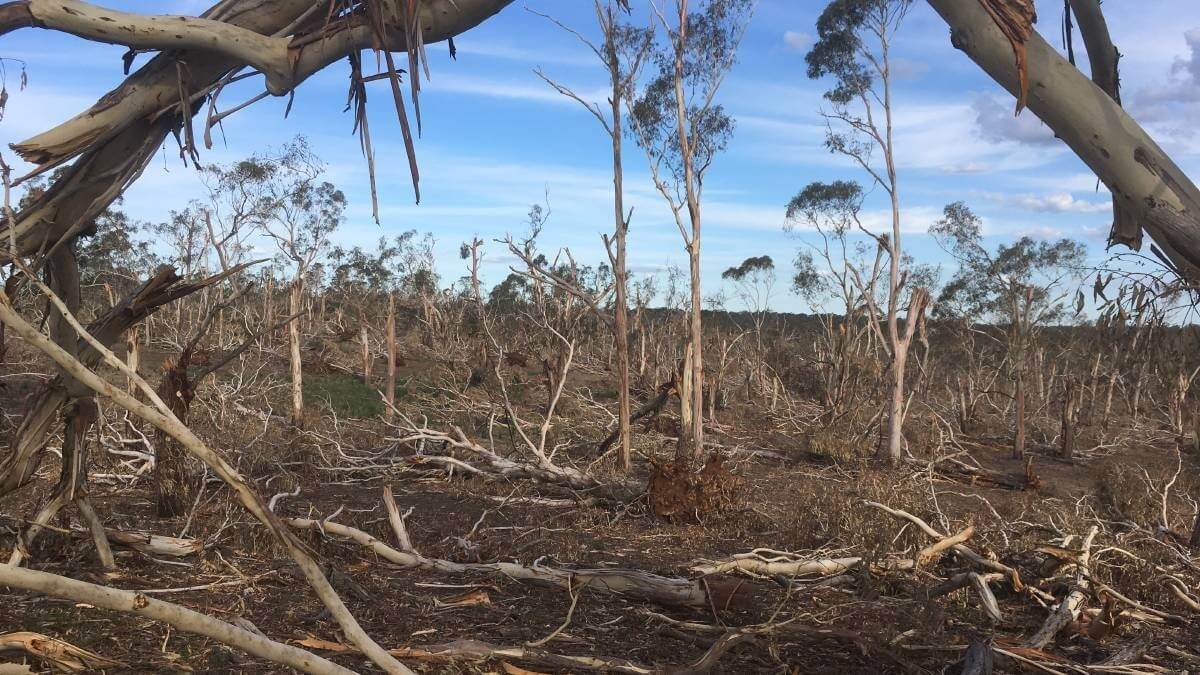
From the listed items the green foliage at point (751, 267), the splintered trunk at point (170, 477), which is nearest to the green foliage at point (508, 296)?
the green foliage at point (751, 267)

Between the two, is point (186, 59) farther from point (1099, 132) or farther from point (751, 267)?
point (751, 267)

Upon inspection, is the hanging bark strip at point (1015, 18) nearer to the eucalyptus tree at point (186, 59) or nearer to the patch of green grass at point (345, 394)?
the eucalyptus tree at point (186, 59)

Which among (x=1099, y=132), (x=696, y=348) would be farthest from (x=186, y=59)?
(x=696, y=348)

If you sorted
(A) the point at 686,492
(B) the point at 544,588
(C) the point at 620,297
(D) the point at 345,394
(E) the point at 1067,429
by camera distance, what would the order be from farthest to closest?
(D) the point at 345,394
(E) the point at 1067,429
(C) the point at 620,297
(A) the point at 686,492
(B) the point at 544,588

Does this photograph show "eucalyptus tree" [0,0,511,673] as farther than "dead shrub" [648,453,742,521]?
No

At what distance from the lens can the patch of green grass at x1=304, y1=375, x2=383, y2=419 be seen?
15765 mm

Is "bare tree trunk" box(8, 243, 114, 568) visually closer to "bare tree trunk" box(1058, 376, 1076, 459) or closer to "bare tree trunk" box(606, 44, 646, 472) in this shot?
"bare tree trunk" box(606, 44, 646, 472)

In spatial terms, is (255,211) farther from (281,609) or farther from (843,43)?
(281,609)

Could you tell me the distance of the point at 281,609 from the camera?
13.6 ft

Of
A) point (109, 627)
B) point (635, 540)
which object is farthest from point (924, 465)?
point (109, 627)

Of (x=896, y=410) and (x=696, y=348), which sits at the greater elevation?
(x=696, y=348)

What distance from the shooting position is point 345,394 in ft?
58.2

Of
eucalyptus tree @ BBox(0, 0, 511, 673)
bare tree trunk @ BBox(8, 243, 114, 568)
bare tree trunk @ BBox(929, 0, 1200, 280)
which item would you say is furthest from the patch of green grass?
bare tree trunk @ BBox(929, 0, 1200, 280)

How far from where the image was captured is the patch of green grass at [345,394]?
15.8 m
